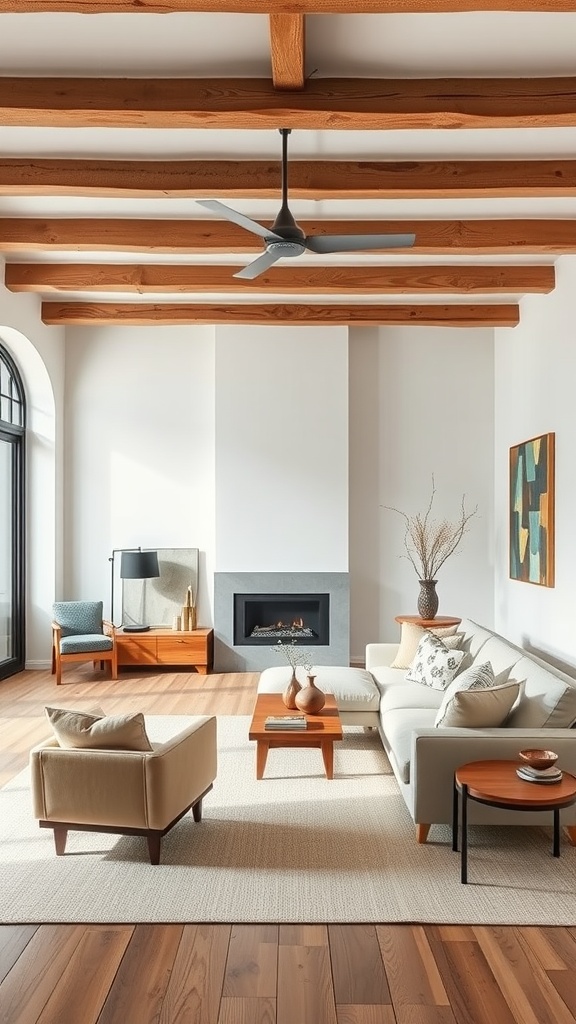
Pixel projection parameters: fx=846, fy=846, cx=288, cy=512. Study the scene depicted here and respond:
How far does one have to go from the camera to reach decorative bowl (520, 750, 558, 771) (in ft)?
11.0

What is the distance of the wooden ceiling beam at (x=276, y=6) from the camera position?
287 cm

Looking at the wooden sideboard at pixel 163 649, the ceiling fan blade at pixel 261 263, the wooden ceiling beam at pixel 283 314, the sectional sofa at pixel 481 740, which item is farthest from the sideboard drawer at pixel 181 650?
the ceiling fan blade at pixel 261 263

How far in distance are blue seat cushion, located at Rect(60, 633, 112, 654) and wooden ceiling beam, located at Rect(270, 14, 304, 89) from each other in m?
4.95

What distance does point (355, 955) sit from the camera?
2.76m

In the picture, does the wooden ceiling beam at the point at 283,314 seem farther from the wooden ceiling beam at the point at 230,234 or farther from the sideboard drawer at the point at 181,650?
the sideboard drawer at the point at 181,650

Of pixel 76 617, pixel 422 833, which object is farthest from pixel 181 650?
pixel 422 833

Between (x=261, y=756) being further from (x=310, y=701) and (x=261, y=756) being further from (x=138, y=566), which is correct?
(x=138, y=566)

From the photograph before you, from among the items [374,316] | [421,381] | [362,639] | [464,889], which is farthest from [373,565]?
[464,889]

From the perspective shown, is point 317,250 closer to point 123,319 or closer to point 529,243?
point 529,243

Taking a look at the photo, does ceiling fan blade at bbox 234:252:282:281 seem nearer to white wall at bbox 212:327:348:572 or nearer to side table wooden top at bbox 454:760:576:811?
side table wooden top at bbox 454:760:576:811

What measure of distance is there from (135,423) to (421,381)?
109 inches

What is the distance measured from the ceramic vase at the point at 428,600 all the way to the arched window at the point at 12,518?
3608 mm

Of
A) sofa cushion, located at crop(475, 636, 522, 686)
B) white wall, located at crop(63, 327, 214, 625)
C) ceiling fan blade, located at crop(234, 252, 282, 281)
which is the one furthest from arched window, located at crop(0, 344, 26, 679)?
sofa cushion, located at crop(475, 636, 522, 686)

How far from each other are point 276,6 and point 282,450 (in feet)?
16.7
